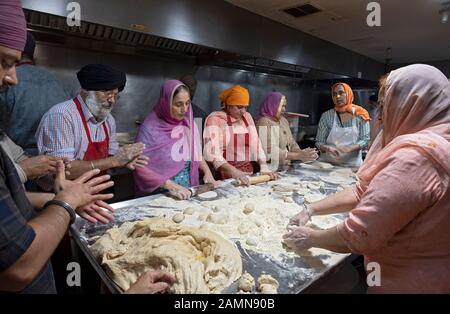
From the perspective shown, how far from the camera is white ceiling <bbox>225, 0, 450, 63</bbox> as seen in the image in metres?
2.82


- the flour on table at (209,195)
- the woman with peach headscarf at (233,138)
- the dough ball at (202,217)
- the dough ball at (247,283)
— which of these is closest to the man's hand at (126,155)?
the flour on table at (209,195)

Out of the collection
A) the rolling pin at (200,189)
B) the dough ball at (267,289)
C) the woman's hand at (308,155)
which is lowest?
the dough ball at (267,289)

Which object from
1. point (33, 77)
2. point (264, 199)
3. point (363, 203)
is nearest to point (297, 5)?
point (264, 199)

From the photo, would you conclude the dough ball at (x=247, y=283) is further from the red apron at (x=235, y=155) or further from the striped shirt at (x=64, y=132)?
the red apron at (x=235, y=155)

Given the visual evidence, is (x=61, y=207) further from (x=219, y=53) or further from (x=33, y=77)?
(x=219, y=53)

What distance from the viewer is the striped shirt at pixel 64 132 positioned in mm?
1616

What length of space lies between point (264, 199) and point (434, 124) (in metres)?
1.00

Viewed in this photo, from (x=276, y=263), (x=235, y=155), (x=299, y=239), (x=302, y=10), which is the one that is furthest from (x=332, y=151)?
(x=276, y=263)

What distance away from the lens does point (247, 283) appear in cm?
89

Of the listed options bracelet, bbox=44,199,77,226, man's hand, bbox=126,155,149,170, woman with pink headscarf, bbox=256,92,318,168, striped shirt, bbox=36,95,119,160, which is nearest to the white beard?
striped shirt, bbox=36,95,119,160

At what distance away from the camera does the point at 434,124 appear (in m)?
0.84

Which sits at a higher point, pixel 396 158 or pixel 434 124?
pixel 434 124

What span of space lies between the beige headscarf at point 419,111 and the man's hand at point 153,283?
2.44 feet

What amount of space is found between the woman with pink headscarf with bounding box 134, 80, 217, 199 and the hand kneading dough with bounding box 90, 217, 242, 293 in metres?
0.67
